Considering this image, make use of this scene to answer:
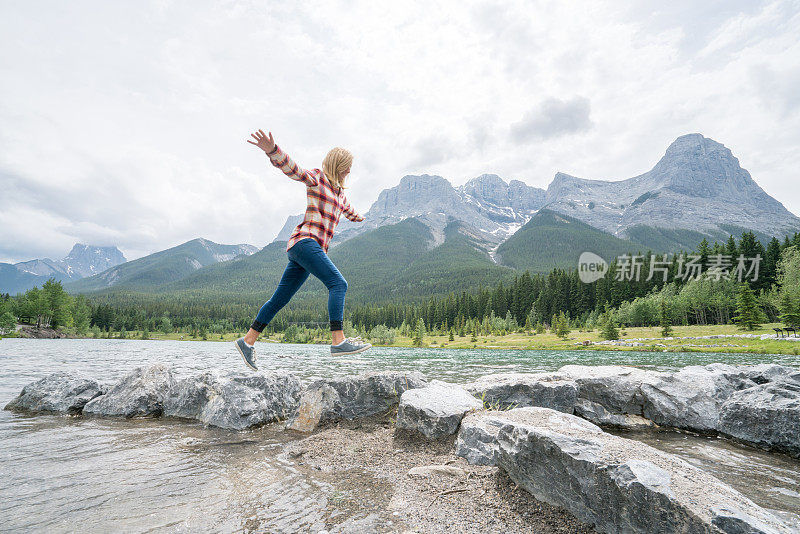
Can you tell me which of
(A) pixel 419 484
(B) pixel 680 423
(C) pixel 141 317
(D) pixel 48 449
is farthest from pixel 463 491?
(C) pixel 141 317

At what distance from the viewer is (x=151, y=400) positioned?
884 centimetres

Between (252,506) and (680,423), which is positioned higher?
(252,506)

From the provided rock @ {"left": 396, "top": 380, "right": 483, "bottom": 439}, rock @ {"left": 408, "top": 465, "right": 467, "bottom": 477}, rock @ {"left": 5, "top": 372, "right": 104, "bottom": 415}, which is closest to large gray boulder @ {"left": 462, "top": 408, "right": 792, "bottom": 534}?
rock @ {"left": 408, "top": 465, "right": 467, "bottom": 477}

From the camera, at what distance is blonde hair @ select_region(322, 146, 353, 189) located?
558 centimetres

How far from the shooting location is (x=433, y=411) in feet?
20.5

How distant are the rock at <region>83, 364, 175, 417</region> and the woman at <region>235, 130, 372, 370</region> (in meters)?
5.01

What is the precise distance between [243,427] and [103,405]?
4158 mm

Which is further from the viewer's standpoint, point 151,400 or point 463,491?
point 151,400

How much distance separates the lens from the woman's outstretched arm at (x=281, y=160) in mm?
4668

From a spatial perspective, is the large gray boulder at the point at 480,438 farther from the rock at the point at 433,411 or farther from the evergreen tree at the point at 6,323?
the evergreen tree at the point at 6,323

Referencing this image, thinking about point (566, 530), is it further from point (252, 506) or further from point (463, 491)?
point (252, 506)

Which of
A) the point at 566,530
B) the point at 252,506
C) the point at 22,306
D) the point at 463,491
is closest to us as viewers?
the point at 566,530

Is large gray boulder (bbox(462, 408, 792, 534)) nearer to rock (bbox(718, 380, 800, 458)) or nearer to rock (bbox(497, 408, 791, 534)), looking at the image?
rock (bbox(497, 408, 791, 534))

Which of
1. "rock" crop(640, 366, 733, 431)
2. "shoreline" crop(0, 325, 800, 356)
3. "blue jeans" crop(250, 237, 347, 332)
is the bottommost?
"shoreline" crop(0, 325, 800, 356)
